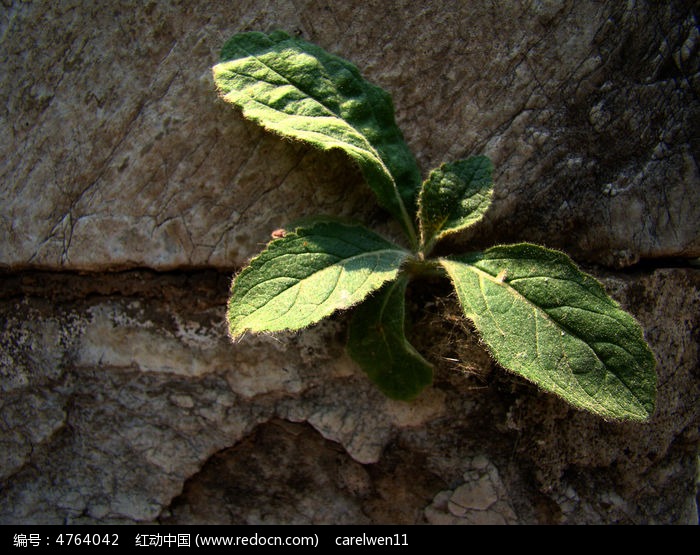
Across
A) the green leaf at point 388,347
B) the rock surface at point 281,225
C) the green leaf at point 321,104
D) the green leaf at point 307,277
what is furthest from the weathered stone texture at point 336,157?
the green leaf at point 388,347

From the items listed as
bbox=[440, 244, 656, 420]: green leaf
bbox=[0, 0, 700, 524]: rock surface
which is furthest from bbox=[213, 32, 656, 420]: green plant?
bbox=[0, 0, 700, 524]: rock surface

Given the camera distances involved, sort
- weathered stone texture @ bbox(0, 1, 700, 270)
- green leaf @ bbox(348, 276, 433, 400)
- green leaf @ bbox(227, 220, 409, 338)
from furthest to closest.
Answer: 1. weathered stone texture @ bbox(0, 1, 700, 270)
2. green leaf @ bbox(348, 276, 433, 400)
3. green leaf @ bbox(227, 220, 409, 338)

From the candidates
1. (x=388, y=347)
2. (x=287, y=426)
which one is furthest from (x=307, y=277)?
(x=287, y=426)

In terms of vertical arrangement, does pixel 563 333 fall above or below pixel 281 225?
above

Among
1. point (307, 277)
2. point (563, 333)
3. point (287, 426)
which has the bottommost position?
point (287, 426)

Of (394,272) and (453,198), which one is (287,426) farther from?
(453,198)

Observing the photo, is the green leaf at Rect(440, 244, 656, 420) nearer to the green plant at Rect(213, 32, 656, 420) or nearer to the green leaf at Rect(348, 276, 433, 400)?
the green plant at Rect(213, 32, 656, 420)
